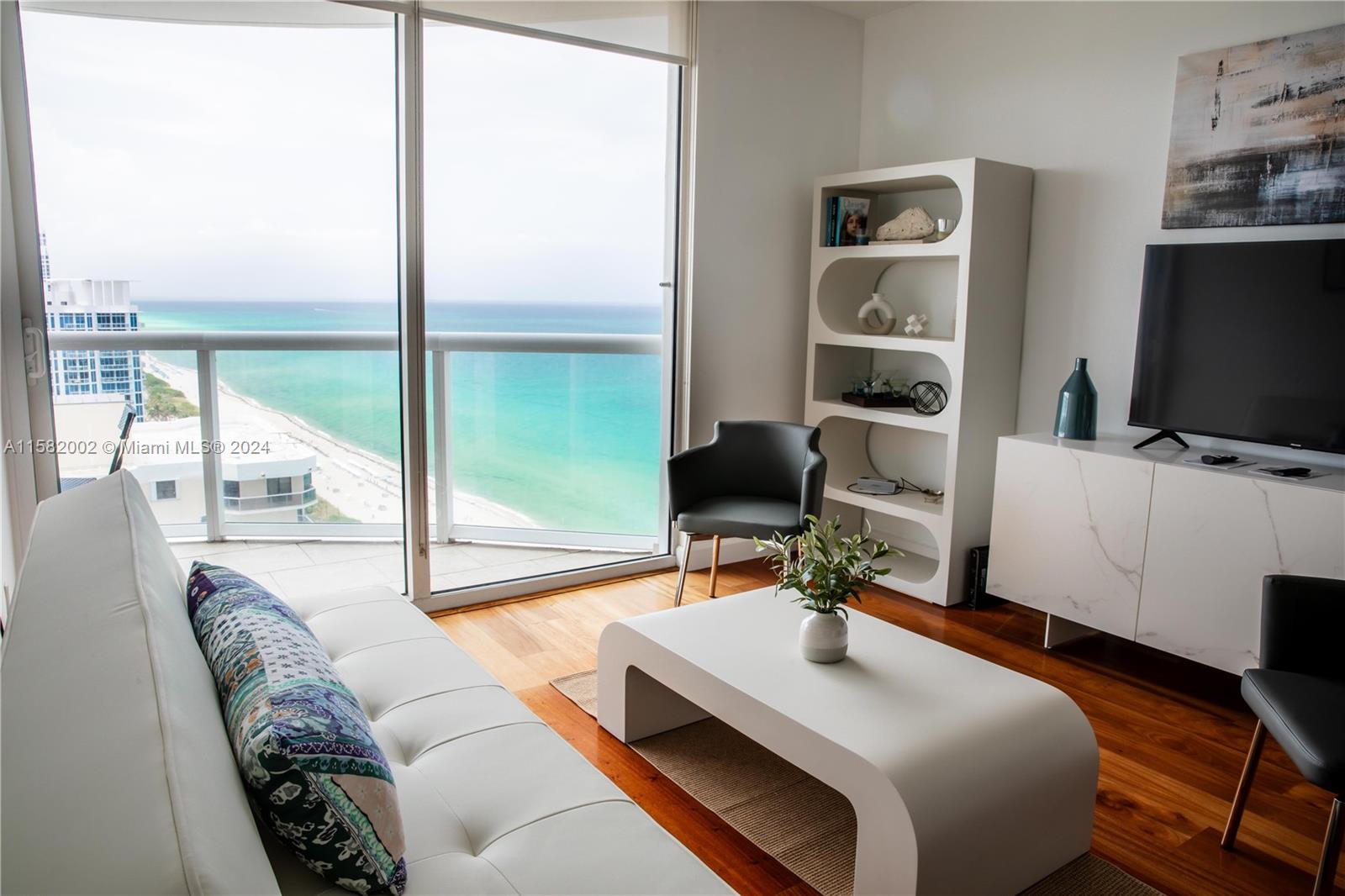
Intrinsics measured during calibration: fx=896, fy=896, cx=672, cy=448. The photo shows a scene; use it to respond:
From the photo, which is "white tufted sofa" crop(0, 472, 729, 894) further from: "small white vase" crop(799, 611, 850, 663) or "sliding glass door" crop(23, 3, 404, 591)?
"sliding glass door" crop(23, 3, 404, 591)

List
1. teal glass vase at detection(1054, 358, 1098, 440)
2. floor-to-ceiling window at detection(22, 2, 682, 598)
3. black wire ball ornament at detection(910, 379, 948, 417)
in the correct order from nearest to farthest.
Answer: floor-to-ceiling window at detection(22, 2, 682, 598) < teal glass vase at detection(1054, 358, 1098, 440) < black wire ball ornament at detection(910, 379, 948, 417)

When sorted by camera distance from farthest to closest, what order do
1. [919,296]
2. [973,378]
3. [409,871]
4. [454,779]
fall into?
[919,296]
[973,378]
[454,779]
[409,871]

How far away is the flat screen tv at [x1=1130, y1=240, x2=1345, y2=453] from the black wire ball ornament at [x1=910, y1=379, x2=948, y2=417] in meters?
0.94

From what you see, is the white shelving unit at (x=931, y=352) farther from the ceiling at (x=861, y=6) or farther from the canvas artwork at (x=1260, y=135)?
the ceiling at (x=861, y=6)

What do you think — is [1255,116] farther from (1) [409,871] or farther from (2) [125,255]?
(2) [125,255]

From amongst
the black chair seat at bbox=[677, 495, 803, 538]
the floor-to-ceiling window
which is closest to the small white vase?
the black chair seat at bbox=[677, 495, 803, 538]

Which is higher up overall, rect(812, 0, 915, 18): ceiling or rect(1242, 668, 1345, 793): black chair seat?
rect(812, 0, 915, 18): ceiling

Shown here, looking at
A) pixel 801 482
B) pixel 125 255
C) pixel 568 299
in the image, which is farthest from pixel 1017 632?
pixel 125 255

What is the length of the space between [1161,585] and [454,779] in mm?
2417

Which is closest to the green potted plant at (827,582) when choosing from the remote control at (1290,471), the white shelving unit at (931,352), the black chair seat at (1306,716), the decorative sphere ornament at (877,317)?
the black chair seat at (1306,716)

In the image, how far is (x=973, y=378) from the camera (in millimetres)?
3691

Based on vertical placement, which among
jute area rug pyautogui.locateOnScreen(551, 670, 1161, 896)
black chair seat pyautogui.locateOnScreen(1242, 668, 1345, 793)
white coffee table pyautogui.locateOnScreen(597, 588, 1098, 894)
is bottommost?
jute area rug pyautogui.locateOnScreen(551, 670, 1161, 896)

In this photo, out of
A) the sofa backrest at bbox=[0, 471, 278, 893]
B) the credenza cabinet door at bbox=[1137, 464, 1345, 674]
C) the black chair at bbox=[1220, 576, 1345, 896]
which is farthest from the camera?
the credenza cabinet door at bbox=[1137, 464, 1345, 674]

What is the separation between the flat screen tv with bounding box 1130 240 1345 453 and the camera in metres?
2.76
